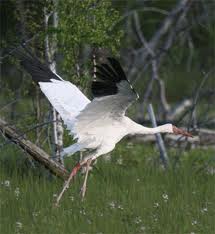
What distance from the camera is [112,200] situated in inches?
355

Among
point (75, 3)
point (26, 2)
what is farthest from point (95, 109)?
point (26, 2)

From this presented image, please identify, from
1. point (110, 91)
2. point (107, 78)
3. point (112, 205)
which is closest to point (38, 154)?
point (112, 205)

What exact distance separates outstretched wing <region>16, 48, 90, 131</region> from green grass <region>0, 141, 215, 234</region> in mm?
869

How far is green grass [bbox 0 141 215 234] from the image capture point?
7.93m

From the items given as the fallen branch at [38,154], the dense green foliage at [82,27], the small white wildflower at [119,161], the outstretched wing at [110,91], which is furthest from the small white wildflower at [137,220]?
the small white wildflower at [119,161]

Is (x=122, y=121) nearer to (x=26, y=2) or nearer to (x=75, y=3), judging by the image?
(x=75, y=3)

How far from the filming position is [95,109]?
8.83 meters

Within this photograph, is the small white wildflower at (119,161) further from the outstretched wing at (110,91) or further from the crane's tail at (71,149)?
the outstretched wing at (110,91)

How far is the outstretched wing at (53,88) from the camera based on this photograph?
9.57m

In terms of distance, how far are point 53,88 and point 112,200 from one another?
1.46m

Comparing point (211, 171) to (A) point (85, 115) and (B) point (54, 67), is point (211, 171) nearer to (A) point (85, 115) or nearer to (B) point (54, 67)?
(B) point (54, 67)

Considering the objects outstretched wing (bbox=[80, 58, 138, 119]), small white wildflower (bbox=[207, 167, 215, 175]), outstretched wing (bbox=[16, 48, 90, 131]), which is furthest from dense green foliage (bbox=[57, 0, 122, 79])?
small white wildflower (bbox=[207, 167, 215, 175])

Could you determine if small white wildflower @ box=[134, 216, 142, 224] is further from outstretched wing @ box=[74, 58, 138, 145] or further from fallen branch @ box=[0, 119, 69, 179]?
fallen branch @ box=[0, 119, 69, 179]

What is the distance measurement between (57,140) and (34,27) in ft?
Answer: 4.44
